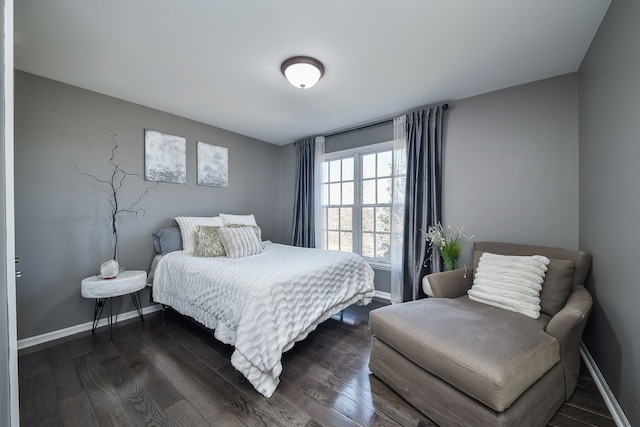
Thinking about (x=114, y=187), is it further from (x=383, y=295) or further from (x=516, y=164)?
(x=516, y=164)

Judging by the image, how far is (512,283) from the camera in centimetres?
184

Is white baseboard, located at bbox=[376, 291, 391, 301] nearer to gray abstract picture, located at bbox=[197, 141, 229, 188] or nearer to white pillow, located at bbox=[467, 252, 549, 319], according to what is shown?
white pillow, located at bbox=[467, 252, 549, 319]

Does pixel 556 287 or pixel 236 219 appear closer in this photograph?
pixel 556 287

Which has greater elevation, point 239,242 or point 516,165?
point 516,165

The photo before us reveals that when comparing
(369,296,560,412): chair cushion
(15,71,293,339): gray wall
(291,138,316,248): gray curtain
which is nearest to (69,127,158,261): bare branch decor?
(15,71,293,339): gray wall

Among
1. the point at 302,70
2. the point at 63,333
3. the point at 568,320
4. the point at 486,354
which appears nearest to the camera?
the point at 486,354

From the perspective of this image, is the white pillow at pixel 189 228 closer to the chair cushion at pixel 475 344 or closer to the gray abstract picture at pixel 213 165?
the gray abstract picture at pixel 213 165

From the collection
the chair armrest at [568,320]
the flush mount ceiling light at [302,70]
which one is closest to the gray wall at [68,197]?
the flush mount ceiling light at [302,70]

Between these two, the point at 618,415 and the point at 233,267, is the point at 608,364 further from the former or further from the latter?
the point at 233,267

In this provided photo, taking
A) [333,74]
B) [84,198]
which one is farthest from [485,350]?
[84,198]

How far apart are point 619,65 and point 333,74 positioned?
1.85m

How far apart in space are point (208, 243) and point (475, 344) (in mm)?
2477

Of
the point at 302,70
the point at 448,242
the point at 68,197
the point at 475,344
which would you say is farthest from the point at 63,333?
the point at 448,242

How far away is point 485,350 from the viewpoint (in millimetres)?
1256
